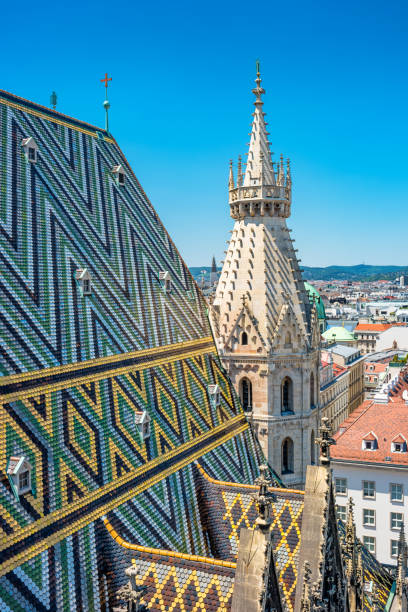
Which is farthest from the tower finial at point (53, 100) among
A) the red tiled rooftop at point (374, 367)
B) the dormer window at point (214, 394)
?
the red tiled rooftop at point (374, 367)

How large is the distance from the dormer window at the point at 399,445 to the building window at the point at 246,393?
15.0 m

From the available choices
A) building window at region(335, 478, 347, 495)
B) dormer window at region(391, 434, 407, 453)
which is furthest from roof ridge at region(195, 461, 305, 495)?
dormer window at region(391, 434, 407, 453)

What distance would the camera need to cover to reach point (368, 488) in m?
34.6

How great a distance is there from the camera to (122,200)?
21.8 metres

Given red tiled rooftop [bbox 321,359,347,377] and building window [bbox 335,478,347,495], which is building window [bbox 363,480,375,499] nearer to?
building window [bbox 335,478,347,495]

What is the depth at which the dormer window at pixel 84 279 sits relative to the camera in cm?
1661

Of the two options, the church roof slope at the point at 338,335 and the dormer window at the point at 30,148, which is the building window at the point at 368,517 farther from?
the church roof slope at the point at 338,335

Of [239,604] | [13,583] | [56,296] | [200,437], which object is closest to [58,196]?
[56,296]

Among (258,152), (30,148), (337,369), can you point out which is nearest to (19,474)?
(30,148)

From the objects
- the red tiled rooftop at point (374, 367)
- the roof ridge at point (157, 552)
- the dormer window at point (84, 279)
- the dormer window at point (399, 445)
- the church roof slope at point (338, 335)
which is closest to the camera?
the roof ridge at point (157, 552)

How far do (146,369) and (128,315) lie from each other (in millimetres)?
1768

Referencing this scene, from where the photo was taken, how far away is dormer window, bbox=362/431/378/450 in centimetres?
3512

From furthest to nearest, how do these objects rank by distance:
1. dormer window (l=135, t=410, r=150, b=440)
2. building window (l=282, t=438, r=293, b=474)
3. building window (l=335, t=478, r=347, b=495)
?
building window (l=335, t=478, r=347, b=495) < building window (l=282, t=438, r=293, b=474) < dormer window (l=135, t=410, r=150, b=440)

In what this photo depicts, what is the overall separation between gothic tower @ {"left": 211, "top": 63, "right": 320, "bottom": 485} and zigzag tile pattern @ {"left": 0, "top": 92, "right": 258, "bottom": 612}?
106 cm
